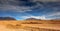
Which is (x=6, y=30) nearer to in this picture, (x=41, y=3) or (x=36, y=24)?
(x=36, y=24)

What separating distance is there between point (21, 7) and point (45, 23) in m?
0.28

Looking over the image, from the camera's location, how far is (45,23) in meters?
1.12

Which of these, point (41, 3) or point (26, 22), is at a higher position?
point (41, 3)

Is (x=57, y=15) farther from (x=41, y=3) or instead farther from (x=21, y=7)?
(x=21, y=7)

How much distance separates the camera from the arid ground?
111 cm

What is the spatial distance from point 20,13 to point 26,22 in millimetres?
106

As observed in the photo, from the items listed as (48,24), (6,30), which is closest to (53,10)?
(48,24)

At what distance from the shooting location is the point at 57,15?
1.11 metres

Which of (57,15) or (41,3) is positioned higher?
(41,3)

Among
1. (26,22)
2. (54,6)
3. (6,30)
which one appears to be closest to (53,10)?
(54,6)

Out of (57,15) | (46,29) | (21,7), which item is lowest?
(46,29)

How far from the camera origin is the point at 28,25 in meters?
1.13

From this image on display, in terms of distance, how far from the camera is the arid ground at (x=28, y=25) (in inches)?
43.8

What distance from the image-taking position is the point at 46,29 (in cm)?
111
